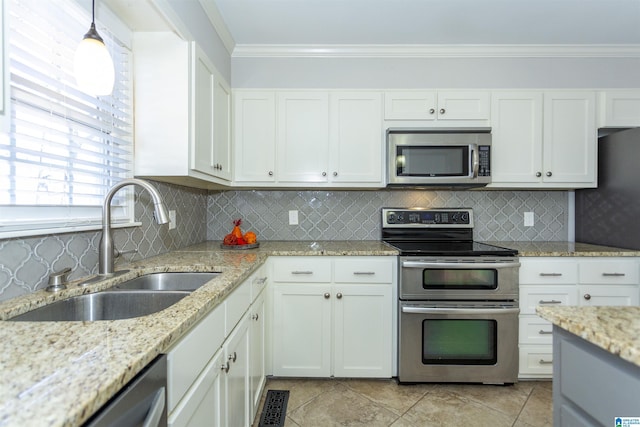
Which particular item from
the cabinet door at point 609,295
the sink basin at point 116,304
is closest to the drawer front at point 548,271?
the cabinet door at point 609,295

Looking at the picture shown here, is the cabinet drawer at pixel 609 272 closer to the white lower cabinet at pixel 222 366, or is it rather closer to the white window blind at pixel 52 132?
the white lower cabinet at pixel 222 366

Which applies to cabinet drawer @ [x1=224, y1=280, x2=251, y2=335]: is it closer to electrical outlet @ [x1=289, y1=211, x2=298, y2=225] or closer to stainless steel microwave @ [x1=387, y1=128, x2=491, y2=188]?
electrical outlet @ [x1=289, y1=211, x2=298, y2=225]

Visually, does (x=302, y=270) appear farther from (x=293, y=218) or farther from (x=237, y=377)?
(x=237, y=377)

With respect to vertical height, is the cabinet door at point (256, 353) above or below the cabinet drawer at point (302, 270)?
below

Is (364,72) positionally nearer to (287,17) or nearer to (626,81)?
(287,17)

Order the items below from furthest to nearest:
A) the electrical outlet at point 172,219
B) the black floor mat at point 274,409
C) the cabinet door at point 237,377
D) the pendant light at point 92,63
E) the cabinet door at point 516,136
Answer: the cabinet door at point 516,136, the electrical outlet at point 172,219, the black floor mat at point 274,409, the cabinet door at point 237,377, the pendant light at point 92,63

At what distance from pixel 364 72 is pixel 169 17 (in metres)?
1.44

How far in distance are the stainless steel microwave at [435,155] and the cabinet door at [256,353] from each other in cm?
129

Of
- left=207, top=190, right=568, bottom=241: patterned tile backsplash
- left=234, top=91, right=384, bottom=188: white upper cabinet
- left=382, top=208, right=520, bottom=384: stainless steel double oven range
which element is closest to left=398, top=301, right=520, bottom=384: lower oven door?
left=382, top=208, right=520, bottom=384: stainless steel double oven range

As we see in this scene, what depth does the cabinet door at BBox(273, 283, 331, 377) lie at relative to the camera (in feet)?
6.84

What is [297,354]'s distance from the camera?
2.09 m

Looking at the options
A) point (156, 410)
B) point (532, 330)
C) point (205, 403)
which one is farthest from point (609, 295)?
point (156, 410)

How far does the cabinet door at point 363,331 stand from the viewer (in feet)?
6.82

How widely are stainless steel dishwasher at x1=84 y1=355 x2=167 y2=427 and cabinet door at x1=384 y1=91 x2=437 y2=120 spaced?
7.04ft
